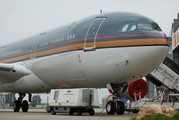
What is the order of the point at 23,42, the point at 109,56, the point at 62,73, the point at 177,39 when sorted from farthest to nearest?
the point at 177,39
the point at 23,42
the point at 62,73
the point at 109,56

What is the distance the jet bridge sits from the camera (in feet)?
55.5

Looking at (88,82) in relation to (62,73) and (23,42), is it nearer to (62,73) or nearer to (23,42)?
(62,73)

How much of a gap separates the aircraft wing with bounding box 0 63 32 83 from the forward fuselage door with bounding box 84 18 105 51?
4.79 metres

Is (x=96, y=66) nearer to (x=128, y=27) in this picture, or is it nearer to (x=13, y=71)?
(x=128, y=27)

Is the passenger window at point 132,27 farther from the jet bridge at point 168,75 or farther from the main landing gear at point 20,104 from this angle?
the main landing gear at point 20,104

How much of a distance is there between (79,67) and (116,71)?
185 cm

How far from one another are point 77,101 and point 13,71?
5.14 meters

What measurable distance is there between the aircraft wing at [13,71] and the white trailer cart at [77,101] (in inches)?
125

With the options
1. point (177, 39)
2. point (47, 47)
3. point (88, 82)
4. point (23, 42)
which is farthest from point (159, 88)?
point (177, 39)

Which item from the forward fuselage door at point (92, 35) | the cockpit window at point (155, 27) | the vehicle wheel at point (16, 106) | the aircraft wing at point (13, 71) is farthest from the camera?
the vehicle wheel at point (16, 106)

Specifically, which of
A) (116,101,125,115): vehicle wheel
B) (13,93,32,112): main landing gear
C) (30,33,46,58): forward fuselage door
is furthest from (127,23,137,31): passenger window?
(13,93,32,112): main landing gear

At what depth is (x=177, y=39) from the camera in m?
27.6

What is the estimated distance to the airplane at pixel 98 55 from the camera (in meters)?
11.1

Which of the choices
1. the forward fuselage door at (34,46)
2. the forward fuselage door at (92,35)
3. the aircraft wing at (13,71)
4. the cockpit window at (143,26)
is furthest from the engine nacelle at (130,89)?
the aircraft wing at (13,71)
